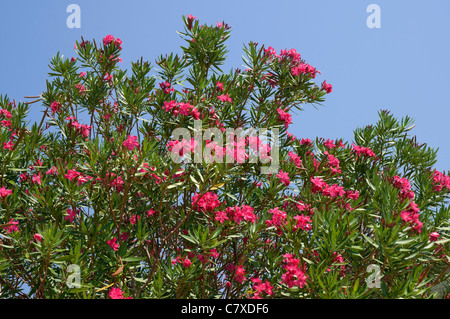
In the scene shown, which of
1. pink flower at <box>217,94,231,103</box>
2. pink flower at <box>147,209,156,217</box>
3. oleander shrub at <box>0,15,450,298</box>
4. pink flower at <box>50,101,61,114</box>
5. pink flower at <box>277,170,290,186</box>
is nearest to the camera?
oleander shrub at <box>0,15,450,298</box>

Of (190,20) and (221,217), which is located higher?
(190,20)

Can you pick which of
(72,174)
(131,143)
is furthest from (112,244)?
(131,143)

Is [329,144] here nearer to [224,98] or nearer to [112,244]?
[224,98]

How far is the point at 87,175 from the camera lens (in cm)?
327

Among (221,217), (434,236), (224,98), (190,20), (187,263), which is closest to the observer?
(434,236)

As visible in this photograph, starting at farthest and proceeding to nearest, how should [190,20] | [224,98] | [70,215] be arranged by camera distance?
[190,20]
[224,98]
[70,215]

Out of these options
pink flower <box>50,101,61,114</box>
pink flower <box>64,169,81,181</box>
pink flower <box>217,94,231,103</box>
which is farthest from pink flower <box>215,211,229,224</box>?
pink flower <box>50,101,61,114</box>

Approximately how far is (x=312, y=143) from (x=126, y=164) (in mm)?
2325

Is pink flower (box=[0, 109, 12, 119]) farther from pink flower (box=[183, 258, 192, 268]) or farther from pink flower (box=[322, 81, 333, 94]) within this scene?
pink flower (box=[322, 81, 333, 94])

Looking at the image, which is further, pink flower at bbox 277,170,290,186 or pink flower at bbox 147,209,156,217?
pink flower at bbox 277,170,290,186

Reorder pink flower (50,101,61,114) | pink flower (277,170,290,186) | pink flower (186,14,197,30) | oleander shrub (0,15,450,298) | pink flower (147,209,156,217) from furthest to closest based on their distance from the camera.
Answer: pink flower (50,101,61,114)
pink flower (186,14,197,30)
pink flower (277,170,290,186)
pink flower (147,209,156,217)
oleander shrub (0,15,450,298)

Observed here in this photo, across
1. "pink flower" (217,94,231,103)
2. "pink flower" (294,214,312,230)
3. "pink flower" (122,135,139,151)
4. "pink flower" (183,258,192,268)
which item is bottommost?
"pink flower" (183,258,192,268)

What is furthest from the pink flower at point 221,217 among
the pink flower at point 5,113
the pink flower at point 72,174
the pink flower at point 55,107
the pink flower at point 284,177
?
the pink flower at point 5,113

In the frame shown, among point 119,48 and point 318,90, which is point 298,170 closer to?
point 318,90
